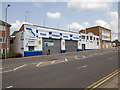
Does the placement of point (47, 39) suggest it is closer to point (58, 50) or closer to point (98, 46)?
point (58, 50)

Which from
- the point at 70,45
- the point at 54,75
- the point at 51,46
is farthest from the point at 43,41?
the point at 54,75

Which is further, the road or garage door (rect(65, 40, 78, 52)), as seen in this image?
garage door (rect(65, 40, 78, 52))

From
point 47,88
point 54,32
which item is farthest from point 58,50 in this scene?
point 47,88

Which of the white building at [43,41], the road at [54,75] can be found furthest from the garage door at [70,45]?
the road at [54,75]

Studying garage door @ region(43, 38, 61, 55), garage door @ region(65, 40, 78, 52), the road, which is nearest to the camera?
the road

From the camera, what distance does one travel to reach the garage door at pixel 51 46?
1120 inches

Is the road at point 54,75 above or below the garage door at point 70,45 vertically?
below

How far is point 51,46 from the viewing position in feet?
98.1

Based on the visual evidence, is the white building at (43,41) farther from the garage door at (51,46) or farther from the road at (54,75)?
the road at (54,75)

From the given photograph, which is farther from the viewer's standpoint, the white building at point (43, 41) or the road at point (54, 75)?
the white building at point (43, 41)

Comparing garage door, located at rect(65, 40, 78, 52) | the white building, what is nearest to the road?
the white building

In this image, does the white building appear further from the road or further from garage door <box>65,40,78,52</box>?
the road

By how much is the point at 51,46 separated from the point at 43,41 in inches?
132

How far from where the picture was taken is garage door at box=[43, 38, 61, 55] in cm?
2844
